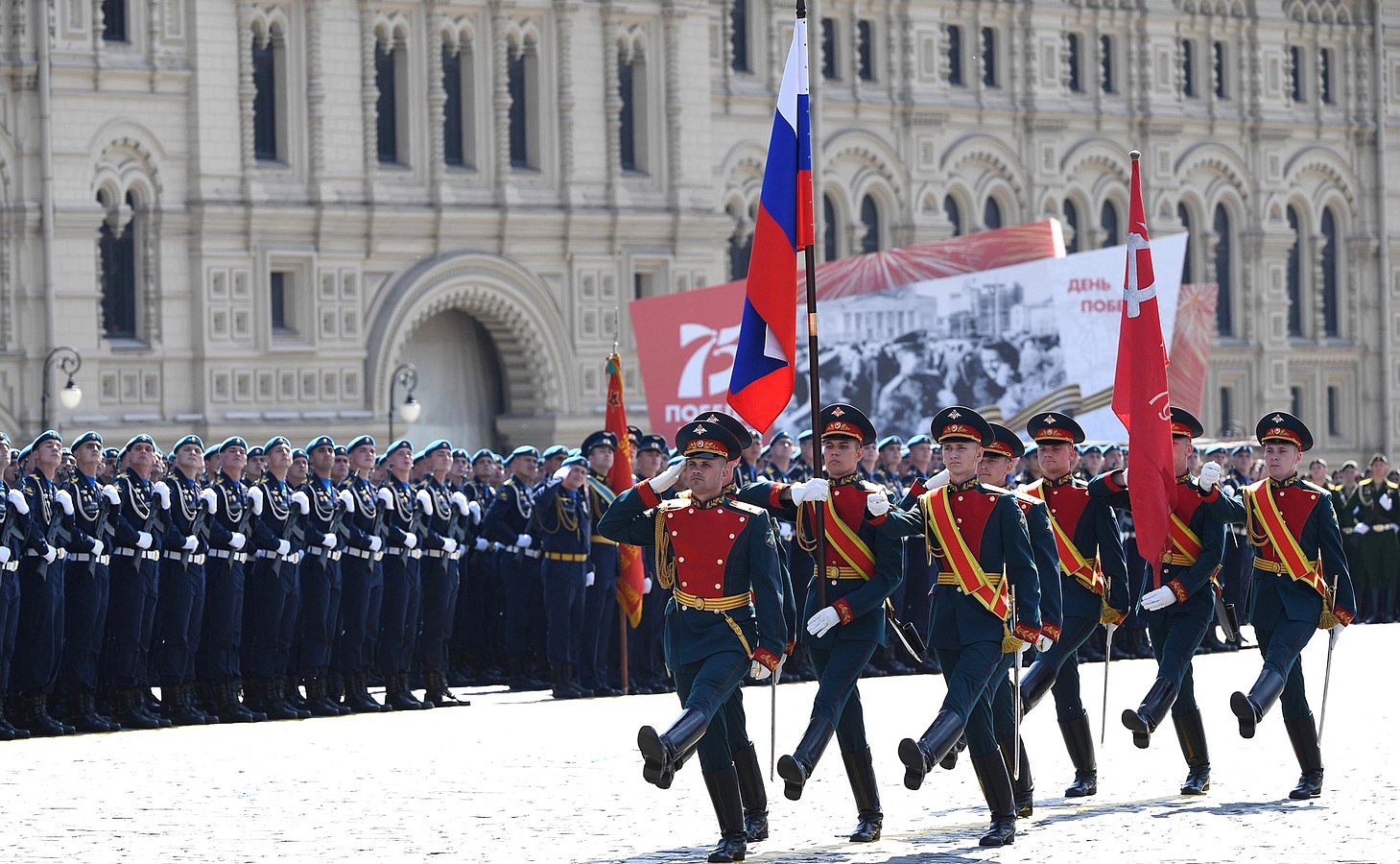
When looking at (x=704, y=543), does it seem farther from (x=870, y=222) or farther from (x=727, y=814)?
(x=870, y=222)

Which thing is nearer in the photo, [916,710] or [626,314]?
[916,710]

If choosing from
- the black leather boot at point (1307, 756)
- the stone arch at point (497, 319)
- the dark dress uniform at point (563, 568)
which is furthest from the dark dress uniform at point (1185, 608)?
the stone arch at point (497, 319)

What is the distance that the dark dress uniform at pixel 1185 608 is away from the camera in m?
11.9

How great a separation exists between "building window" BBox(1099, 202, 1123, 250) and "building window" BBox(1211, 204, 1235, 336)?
219cm

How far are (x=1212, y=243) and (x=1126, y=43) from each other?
11.6 ft

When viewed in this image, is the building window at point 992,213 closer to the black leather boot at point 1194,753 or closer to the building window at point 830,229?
the building window at point 830,229

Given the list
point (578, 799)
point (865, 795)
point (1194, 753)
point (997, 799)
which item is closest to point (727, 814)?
point (865, 795)

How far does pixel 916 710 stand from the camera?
1625 centimetres

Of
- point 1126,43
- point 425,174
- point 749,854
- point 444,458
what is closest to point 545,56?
point 425,174

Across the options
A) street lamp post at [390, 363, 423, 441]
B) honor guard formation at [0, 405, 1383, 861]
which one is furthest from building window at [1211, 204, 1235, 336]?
honor guard formation at [0, 405, 1383, 861]

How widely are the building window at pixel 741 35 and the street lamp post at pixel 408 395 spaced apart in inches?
270

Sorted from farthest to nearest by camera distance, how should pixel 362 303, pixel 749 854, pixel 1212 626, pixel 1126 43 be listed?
pixel 1126 43, pixel 362 303, pixel 1212 626, pixel 749 854

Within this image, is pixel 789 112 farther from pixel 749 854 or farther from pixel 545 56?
pixel 545 56

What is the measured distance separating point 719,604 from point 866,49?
29868 mm
